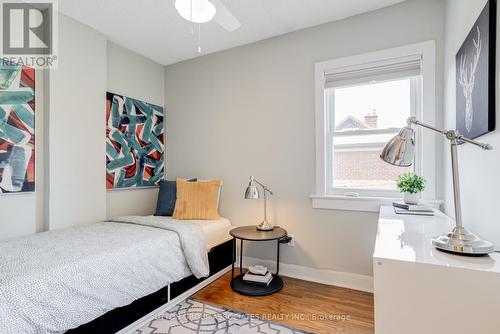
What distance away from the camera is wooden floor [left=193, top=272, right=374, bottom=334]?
1.88m

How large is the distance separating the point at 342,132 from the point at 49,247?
2.56 metres

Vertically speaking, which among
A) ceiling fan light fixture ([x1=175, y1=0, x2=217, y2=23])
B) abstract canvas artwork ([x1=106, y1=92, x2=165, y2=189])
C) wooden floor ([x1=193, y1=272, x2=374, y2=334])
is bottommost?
wooden floor ([x1=193, y1=272, x2=374, y2=334])

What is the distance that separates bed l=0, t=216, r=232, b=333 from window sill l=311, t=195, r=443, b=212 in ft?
3.58

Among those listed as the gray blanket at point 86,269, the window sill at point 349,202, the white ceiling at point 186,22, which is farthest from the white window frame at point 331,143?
the gray blanket at point 86,269

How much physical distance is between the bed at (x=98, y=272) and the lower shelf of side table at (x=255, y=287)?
29 centimetres

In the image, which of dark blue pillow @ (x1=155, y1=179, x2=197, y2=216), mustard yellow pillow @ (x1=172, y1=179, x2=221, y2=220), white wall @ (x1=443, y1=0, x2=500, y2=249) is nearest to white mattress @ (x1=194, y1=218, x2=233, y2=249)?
mustard yellow pillow @ (x1=172, y1=179, x2=221, y2=220)

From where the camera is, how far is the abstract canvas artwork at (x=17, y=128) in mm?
2121

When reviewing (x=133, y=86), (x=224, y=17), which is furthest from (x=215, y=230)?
(x=133, y=86)

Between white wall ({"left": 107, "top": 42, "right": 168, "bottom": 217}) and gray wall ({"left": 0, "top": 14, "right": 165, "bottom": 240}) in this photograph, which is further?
white wall ({"left": 107, "top": 42, "right": 168, "bottom": 217})

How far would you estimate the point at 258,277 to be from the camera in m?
2.47

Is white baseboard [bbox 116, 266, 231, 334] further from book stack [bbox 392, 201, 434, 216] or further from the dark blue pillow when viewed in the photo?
book stack [bbox 392, 201, 434, 216]

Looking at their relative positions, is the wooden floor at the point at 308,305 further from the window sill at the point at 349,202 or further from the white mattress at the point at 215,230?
the window sill at the point at 349,202

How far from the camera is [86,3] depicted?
2.24m

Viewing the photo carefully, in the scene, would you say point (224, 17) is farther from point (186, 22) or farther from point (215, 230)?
point (215, 230)
